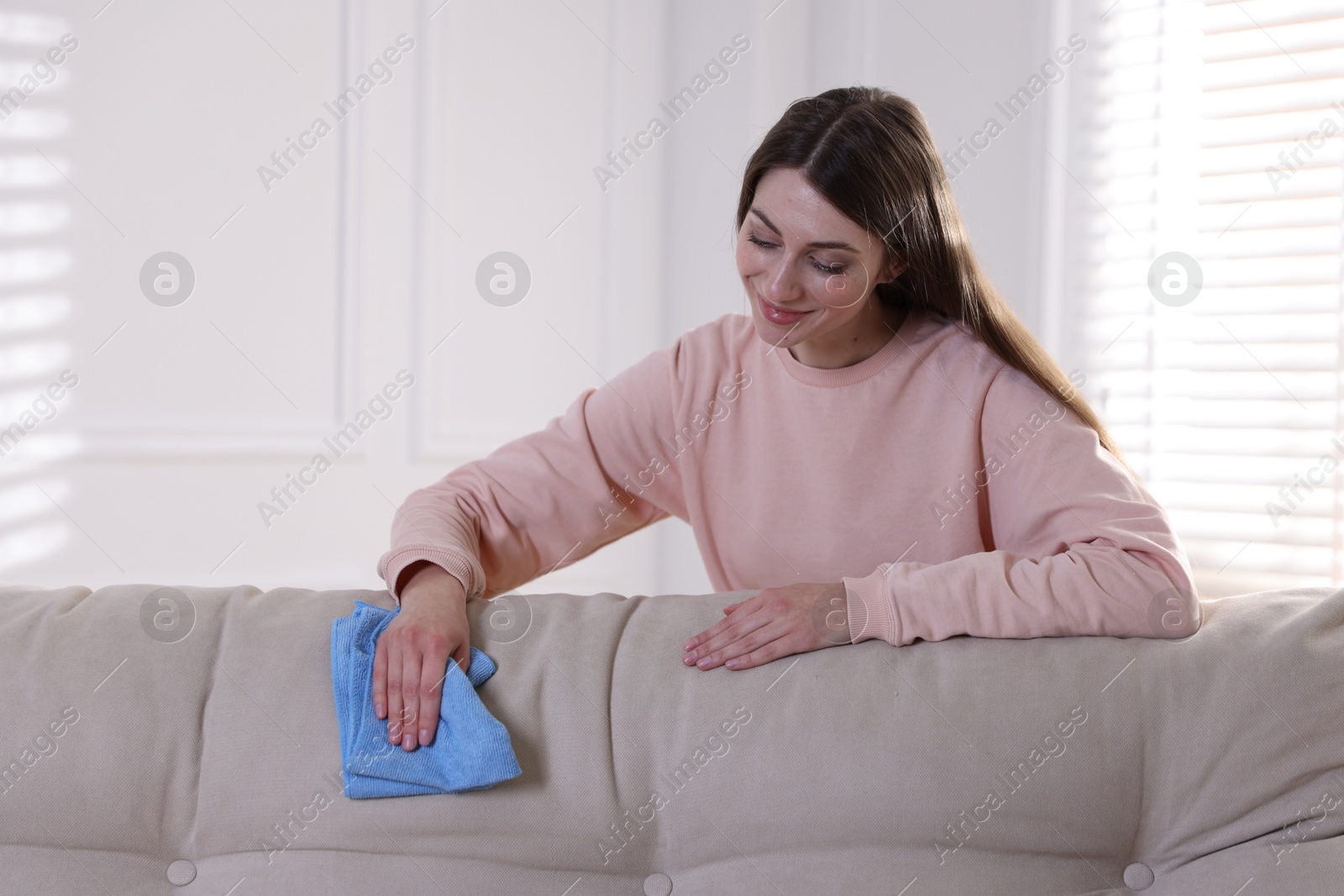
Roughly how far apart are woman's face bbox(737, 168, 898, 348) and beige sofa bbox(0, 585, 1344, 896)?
469 millimetres

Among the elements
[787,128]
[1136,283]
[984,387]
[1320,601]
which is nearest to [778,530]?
[984,387]

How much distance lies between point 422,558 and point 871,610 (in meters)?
0.52

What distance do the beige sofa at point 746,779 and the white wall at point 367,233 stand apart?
1296mm

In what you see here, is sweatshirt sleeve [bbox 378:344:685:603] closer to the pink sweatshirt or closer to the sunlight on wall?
the pink sweatshirt

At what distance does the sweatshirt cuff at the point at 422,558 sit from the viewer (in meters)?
1.23

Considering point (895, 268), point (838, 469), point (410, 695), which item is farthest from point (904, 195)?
point (410, 695)

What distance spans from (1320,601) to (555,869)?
863 mm

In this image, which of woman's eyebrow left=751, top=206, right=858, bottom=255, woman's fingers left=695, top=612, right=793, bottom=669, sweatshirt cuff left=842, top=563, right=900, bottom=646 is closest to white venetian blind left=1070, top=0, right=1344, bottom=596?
woman's eyebrow left=751, top=206, right=858, bottom=255

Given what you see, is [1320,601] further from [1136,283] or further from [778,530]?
[1136,283]

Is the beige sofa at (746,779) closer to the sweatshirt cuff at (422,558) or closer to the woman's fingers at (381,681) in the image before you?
the woman's fingers at (381,681)

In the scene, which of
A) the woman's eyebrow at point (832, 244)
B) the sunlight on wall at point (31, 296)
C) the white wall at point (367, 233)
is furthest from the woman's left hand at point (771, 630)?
the sunlight on wall at point (31, 296)

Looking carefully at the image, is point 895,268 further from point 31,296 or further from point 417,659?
point 31,296

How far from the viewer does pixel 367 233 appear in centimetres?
257

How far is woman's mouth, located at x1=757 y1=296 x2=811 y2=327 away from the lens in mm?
1360
